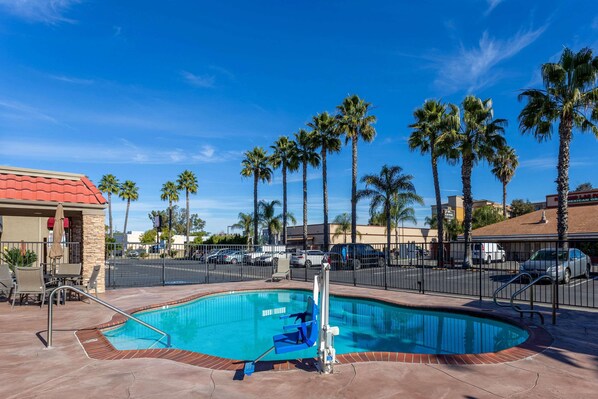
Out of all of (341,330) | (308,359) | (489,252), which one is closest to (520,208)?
(489,252)

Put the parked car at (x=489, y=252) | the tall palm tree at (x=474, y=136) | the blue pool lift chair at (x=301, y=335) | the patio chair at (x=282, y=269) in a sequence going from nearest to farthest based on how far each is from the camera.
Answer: the blue pool lift chair at (x=301, y=335)
the parked car at (x=489, y=252)
the patio chair at (x=282, y=269)
the tall palm tree at (x=474, y=136)

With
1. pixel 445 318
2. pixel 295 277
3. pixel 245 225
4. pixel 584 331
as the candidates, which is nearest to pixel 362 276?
pixel 295 277

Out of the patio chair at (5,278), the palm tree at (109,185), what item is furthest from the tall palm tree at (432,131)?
the palm tree at (109,185)

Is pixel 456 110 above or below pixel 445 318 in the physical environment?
above

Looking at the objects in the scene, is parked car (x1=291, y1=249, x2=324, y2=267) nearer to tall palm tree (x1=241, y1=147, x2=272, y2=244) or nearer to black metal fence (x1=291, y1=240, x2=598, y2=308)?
black metal fence (x1=291, y1=240, x2=598, y2=308)

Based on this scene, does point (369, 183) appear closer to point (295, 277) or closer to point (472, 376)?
point (295, 277)

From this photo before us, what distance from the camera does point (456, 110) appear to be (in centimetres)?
2684

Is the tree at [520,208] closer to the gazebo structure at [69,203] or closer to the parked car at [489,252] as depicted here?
the parked car at [489,252]

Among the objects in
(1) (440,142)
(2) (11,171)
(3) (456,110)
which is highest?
(3) (456,110)

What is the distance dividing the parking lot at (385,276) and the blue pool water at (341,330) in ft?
11.3

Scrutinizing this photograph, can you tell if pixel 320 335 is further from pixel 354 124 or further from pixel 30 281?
pixel 354 124

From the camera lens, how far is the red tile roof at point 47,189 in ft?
39.5

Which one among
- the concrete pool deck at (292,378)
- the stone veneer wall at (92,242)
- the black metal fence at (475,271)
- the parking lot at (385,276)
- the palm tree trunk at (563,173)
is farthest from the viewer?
the palm tree trunk at (563,173)

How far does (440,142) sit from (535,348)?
70.1 feet
